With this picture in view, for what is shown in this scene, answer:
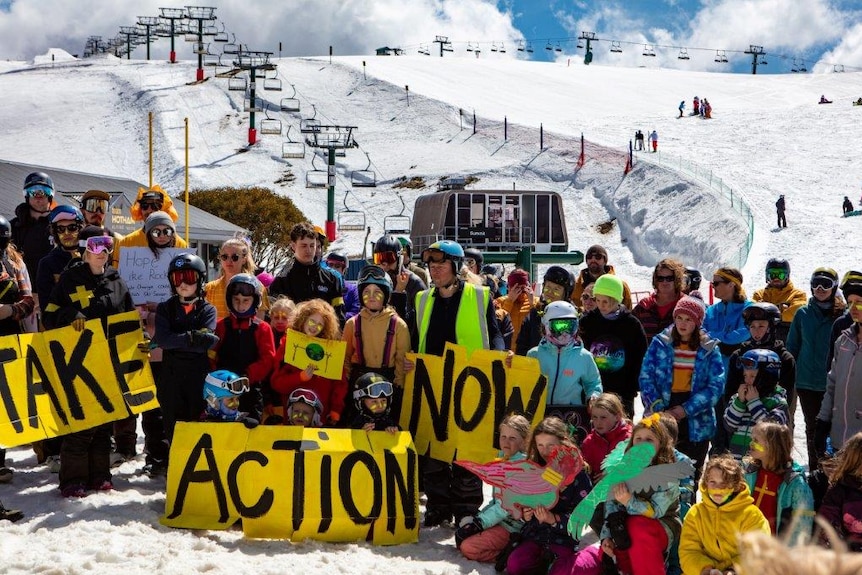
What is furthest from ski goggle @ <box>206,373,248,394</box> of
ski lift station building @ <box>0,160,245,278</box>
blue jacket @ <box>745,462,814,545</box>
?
ski lift station building @ <box>0,160,245,278</box>

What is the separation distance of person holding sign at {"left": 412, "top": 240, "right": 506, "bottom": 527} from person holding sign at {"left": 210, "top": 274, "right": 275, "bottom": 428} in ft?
3.37

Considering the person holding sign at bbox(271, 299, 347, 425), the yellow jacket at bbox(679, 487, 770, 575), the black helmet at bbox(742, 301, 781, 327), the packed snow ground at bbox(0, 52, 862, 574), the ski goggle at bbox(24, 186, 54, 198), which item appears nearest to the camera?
the yellow jacket at bbox(679, 487, 770, 575)

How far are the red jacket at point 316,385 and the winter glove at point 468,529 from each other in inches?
51.4

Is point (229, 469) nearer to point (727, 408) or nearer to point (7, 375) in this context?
point (7, 375)

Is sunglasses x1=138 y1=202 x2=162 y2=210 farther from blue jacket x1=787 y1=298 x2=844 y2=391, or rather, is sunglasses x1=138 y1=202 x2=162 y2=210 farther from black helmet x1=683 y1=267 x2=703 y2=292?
blue jacket x1=787 y1=298 x2=844 y2=391

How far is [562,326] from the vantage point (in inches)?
257

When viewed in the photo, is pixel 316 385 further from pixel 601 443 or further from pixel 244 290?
pixel 601 443

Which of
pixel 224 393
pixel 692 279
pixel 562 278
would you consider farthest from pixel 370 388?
pixel 692 279

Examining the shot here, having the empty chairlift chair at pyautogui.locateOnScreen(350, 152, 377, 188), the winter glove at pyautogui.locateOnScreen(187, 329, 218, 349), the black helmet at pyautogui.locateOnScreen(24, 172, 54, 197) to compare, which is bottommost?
the winter glove at pyautogui.locateOnScreen(187, 329, 218, 349)

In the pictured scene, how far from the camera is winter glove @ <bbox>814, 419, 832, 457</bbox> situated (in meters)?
6.78

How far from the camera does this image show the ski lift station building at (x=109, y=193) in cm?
2262

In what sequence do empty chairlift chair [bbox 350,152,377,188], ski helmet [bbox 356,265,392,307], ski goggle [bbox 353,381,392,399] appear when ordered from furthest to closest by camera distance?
empty chairlift chair [bbox 350,152,377,188] < ski helmet [bbox 356,265,392,307] < ski goggle [bbox 353,381,392,399]

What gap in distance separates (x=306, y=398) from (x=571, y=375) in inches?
71.6

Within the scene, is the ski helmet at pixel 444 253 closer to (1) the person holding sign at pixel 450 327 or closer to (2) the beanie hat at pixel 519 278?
(1) the person holding sign at pixel 450 327
